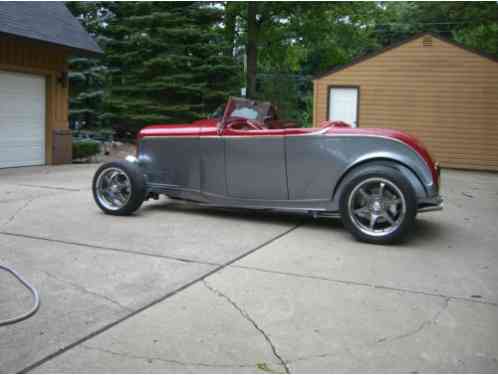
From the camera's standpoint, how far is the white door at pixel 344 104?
16.5 m

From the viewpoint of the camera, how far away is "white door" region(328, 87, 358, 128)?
1652cm

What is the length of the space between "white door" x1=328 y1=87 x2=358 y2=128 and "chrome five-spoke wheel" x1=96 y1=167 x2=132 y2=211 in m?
10.7

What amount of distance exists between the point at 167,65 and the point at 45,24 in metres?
6.57

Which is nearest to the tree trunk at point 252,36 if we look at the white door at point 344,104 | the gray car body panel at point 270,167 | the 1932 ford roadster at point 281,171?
the white door at point 344,104

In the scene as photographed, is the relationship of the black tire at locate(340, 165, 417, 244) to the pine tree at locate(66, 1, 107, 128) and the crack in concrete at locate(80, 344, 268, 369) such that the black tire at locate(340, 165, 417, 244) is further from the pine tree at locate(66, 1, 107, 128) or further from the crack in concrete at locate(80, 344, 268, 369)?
the pine tree at locate(66, 1, 107, 128)

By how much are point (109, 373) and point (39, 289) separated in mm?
1426

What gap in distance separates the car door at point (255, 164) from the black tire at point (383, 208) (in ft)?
2.59

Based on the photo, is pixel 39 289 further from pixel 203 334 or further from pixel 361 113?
pixel 361 113

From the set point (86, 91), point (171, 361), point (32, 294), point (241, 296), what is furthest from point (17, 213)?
point (86, 91)

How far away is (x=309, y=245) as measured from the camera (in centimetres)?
545

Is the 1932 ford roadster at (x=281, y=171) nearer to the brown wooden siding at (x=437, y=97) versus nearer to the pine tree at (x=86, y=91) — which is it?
the brown wooden siding at (x=437, y=97)

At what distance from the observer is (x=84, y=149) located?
1481cm

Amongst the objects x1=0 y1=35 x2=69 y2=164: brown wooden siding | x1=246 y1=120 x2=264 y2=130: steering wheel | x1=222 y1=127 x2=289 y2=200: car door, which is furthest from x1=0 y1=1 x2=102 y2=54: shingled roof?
x1=222 y1=127 x2=289 y2=200: car door

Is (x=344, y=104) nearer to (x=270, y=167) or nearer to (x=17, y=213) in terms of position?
(x=270, y=167)
